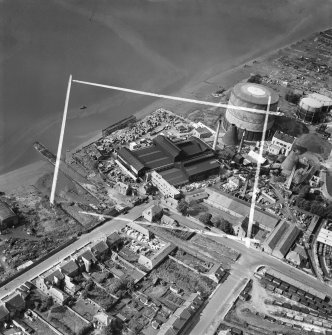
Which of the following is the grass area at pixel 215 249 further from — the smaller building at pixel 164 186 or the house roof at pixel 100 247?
the house roof at pixel 100 247

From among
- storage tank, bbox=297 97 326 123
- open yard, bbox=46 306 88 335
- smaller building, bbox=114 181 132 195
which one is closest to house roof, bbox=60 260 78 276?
open yard, bbox=46 306 88 335

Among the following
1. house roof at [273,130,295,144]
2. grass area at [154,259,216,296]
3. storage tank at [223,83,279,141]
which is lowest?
grass area at [154,259,216,296]

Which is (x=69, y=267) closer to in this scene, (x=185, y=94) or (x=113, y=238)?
(x=113, y=238)

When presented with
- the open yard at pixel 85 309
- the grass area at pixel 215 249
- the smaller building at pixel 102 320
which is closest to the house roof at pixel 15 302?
the open yard at pixel 85 309

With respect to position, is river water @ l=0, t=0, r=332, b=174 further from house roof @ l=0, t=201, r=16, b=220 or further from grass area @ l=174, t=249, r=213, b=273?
grass area @ l=174, t=249, r=213, b=273

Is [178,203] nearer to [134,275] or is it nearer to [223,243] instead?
[223,243]

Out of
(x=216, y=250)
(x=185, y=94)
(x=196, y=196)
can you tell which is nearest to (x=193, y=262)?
(x=216, y=250)

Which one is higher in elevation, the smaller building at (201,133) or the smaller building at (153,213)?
the smaller building at (201,133)
